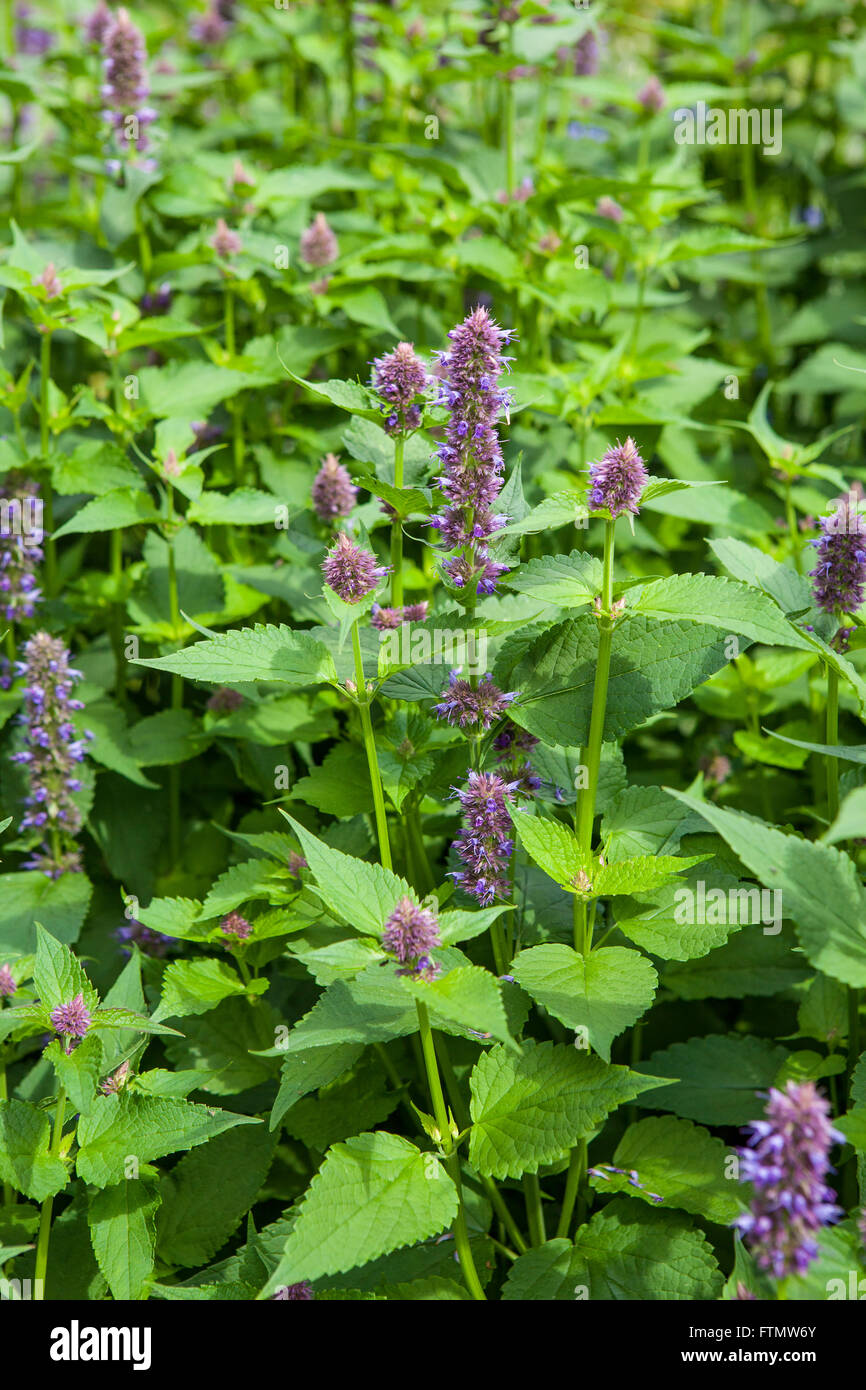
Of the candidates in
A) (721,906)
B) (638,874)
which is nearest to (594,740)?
(638,874)

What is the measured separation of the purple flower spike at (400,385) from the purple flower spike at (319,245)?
5.83 feet

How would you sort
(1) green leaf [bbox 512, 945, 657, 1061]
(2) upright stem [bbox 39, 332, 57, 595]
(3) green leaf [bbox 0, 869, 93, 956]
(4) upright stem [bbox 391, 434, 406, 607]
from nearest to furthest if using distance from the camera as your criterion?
(1) green leaf [bbox 512, 945, 657, 1061] → (4) upright stem [bbox 391, 434, 406, 607] → (3) green leaf [bbox 0, 869, 93, 956] → (2) upright stem [bbox 39, 332, 57, 595]

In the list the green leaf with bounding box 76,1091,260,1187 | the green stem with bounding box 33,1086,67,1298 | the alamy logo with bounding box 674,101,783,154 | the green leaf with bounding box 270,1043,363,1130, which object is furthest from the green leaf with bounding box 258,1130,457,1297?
the alamy logo with bounding box 674,101,783,154

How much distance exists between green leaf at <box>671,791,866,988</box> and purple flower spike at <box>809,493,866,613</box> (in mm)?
634

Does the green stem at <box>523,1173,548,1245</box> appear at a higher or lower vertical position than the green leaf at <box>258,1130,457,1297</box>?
lower

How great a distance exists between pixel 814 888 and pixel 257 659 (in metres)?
1.07

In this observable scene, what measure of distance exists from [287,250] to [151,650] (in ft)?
4.99

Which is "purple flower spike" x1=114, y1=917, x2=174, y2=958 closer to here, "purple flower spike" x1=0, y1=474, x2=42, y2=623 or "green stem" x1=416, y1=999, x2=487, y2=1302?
"purple flower spike" x1=0, y1=474, x2=42, y2=623

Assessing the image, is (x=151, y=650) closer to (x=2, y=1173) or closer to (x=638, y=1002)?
(x=2, y=1173)

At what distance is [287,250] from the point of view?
4.23 metres

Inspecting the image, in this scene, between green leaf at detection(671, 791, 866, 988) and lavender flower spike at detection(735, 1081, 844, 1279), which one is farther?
green leaf at detection(671, 791, 866, 988)

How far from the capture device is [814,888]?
2086mm

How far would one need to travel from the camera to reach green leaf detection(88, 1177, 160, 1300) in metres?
2.35
